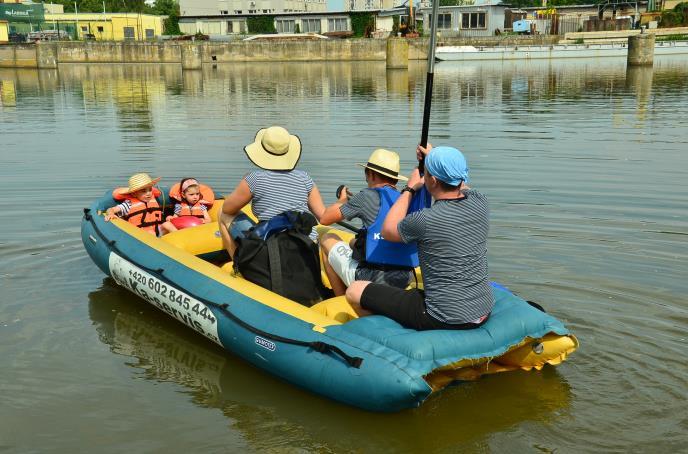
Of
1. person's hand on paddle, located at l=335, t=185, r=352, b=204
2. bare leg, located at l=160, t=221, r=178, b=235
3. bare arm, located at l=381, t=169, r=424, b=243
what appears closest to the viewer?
bare arm, located at l=381, t=169, r=424, b=243

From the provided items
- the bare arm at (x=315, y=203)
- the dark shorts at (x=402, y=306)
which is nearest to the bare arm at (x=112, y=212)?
the bare arm at (x=315, y=203)

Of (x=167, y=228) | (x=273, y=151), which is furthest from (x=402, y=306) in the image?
(x=167, y=228)

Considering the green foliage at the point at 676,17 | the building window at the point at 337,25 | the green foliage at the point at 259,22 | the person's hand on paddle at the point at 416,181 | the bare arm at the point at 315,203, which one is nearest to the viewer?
the person's hand on paddle at the point at 416,181

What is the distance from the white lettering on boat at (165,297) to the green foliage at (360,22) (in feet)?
194

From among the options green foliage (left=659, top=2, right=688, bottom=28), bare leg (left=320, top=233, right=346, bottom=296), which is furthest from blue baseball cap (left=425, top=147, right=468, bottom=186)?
green foliage (left=659, top=2, right=688, bottom=28)

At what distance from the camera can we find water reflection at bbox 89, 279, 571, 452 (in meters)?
4.73

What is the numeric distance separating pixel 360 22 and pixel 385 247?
204 feet

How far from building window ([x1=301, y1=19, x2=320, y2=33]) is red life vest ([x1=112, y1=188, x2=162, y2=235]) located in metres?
61.5

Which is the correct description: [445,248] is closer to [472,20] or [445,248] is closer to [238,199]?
[238,199]

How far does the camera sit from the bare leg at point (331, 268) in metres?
5.98

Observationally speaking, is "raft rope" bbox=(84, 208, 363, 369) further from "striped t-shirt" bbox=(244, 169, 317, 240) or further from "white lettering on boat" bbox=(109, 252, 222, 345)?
"striped t-shirt" bbox=(244, 169, 317, 240)

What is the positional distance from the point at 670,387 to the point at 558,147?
978 centimetres

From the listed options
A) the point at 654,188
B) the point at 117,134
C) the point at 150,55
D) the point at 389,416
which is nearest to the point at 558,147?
the point at 654,188

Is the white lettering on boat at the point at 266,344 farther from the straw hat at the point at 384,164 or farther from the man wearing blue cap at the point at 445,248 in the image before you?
the straw hat at the point at 384,164
